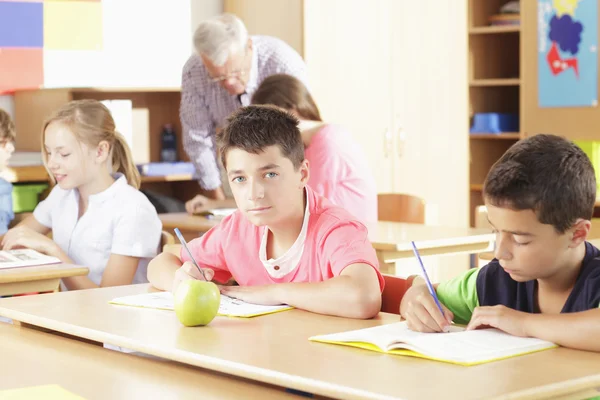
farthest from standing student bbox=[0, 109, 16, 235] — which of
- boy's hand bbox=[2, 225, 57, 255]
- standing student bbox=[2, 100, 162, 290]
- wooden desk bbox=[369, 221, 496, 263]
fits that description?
wooden desk bbox=[369, 221, 496, 263]

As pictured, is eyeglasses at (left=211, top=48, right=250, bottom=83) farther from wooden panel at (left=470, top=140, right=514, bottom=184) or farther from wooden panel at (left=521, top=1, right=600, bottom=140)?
wooden panel at (left=470, top=140, right=514, bottom=184)

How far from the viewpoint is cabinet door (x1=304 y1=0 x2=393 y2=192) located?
17.0 ft

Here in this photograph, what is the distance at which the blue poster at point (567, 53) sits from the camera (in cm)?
579

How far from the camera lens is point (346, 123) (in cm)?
537

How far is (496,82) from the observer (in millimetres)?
6359

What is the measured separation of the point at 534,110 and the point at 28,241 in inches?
154

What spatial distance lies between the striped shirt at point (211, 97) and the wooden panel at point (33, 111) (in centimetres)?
58

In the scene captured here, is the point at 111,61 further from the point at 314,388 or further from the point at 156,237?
the point at 314,388

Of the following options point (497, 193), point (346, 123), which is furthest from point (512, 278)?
point (346, 123)

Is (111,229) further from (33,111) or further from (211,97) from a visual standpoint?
(33,111)

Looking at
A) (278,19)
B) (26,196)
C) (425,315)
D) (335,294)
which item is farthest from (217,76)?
(425,315)

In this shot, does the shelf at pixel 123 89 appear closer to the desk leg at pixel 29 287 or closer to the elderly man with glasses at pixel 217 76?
the elderly man with glasses at pixel 217 76

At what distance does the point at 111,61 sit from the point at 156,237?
2.38 meters

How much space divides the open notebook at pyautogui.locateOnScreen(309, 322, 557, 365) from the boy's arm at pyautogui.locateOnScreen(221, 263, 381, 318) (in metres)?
0.20
